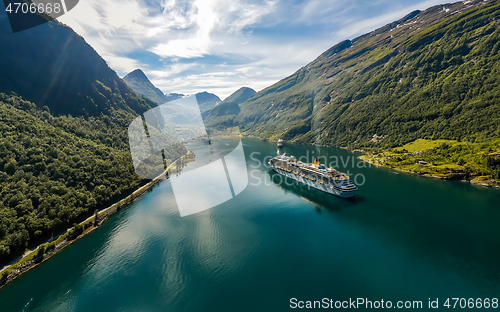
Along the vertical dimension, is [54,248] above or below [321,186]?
above

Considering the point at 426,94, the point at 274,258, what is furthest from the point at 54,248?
the point at 426,94

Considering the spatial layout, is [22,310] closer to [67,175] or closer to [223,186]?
[67,175]

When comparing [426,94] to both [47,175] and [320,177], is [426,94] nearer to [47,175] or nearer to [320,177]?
[320,177]

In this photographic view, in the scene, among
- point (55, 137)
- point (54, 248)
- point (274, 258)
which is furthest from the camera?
point (55, 137)

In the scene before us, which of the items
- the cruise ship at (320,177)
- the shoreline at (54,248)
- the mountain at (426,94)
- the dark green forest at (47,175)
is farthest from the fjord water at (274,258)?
the mountain at (426,94)

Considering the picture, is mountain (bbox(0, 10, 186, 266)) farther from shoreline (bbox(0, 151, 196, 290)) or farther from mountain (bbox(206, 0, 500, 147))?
mountain (bbox(206, 0, 500, 147))

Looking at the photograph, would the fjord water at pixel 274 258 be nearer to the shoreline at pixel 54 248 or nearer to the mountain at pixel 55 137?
the shoreline at pixel 54 248
